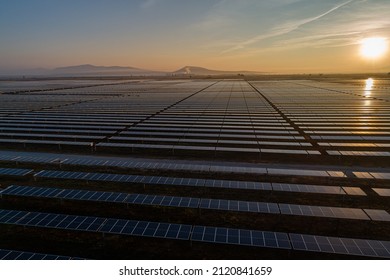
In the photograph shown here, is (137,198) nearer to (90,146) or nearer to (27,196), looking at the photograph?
(27,196)

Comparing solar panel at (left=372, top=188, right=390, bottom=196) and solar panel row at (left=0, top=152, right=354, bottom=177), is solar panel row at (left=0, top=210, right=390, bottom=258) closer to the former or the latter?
solar panel at (left=372, top=188, right=390, bottom=196)

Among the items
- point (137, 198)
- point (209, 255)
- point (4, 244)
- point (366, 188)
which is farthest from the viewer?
point (366, 188)

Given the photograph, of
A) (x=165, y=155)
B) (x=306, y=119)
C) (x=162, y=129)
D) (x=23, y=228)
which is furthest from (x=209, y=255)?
(x=306, y=119)

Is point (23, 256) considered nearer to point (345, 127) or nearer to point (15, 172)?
point (15, 172)

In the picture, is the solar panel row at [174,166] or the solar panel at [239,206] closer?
the solar panel at [239,206]

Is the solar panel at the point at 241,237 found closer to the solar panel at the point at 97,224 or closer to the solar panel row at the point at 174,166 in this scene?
the solar panel at the point at 97,224

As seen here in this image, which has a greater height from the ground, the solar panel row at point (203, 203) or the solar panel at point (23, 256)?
the solar panel at point (23, 256)

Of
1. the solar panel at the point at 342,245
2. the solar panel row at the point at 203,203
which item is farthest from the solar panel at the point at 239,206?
the solar panel at the point at 342,245

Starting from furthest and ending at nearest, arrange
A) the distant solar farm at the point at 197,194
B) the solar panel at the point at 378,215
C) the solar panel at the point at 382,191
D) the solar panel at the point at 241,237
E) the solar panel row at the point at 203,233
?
A: 1. the solar panel at the point at 382,191
2. the solar panel at the point at 378,215
3. the distant solar farm at the point at 197,194
4. the solar panel at the point at 241,237
5. the solar panel row at the point at 203,233

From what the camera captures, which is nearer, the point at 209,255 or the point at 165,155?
the point at 209,255
